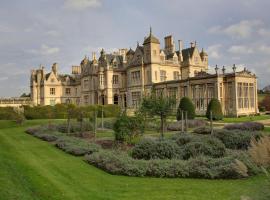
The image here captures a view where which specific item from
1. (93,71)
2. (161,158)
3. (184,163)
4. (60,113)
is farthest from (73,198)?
(93,71)

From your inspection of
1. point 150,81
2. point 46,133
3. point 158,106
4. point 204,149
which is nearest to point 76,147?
point 158,106

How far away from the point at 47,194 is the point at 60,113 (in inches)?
1265

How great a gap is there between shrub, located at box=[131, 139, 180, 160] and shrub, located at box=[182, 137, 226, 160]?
0.38 m

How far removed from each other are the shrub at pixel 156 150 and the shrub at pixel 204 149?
0.38 meters

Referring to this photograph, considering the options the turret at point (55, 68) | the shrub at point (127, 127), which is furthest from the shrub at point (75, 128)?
the turret at point (55, 68)

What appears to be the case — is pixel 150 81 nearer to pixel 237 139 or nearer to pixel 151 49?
pixel 151 49

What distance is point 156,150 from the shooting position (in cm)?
1288

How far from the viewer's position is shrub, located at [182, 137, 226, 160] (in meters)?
12.7

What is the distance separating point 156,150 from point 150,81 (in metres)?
34.5

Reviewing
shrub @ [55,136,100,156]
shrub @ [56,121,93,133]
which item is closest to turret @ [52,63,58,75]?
shrub @ [56,121,93,133]

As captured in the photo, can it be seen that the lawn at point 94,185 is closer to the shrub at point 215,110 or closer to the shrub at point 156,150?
the shrub at point 156,150

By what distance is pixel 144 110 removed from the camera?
19422 mm

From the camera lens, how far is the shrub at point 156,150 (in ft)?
41.9

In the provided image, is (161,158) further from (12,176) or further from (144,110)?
(144,110)
